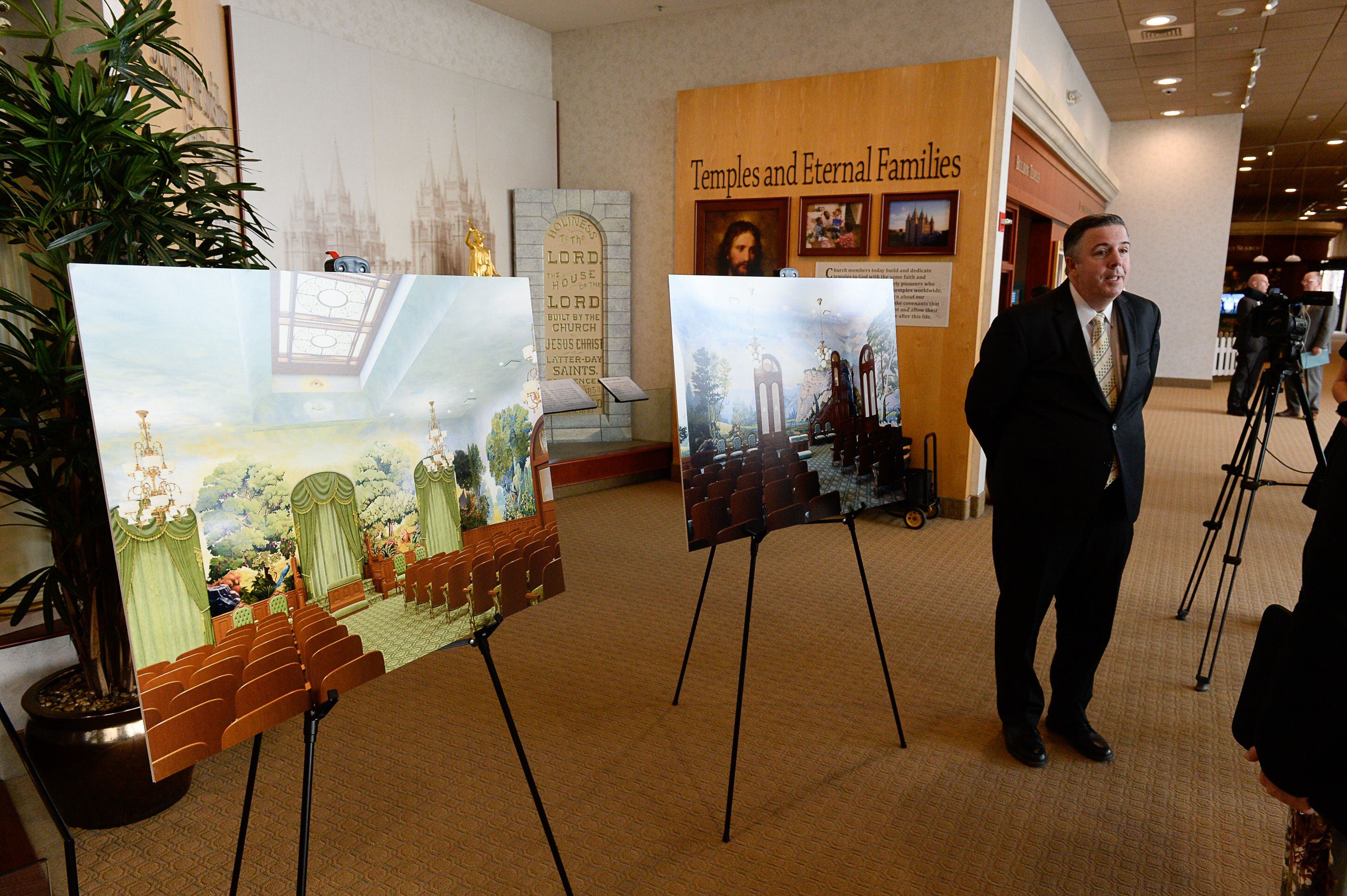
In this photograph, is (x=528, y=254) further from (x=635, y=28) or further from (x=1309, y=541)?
(x=1309, y=541)

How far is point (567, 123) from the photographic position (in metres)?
7.13

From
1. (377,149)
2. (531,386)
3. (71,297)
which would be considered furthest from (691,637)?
(377,149)

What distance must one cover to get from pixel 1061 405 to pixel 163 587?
90.5 inches

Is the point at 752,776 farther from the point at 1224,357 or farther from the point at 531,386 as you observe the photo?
the point at 1224,357

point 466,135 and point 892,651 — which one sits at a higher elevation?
point 466,135

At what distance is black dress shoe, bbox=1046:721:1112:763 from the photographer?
105 inches

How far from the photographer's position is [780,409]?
248cm

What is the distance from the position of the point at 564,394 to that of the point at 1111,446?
12.0ft

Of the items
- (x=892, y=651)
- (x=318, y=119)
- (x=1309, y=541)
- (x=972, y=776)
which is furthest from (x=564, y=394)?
(x=1309, y=541)

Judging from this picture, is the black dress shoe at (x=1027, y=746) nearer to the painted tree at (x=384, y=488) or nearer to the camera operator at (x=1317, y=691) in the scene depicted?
the camera operator at (x=1317, y=691)

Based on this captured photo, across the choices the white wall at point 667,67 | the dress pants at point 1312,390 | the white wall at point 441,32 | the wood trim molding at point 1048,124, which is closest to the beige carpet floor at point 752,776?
the white wall at point 667,67

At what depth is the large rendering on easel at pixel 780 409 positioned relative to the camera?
229 cm

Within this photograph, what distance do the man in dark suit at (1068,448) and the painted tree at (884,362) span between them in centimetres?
26

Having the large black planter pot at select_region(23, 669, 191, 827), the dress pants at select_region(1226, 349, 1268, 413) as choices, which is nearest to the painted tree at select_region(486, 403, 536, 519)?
the large black planter pot at select_region(23, 669, 191, 827)
